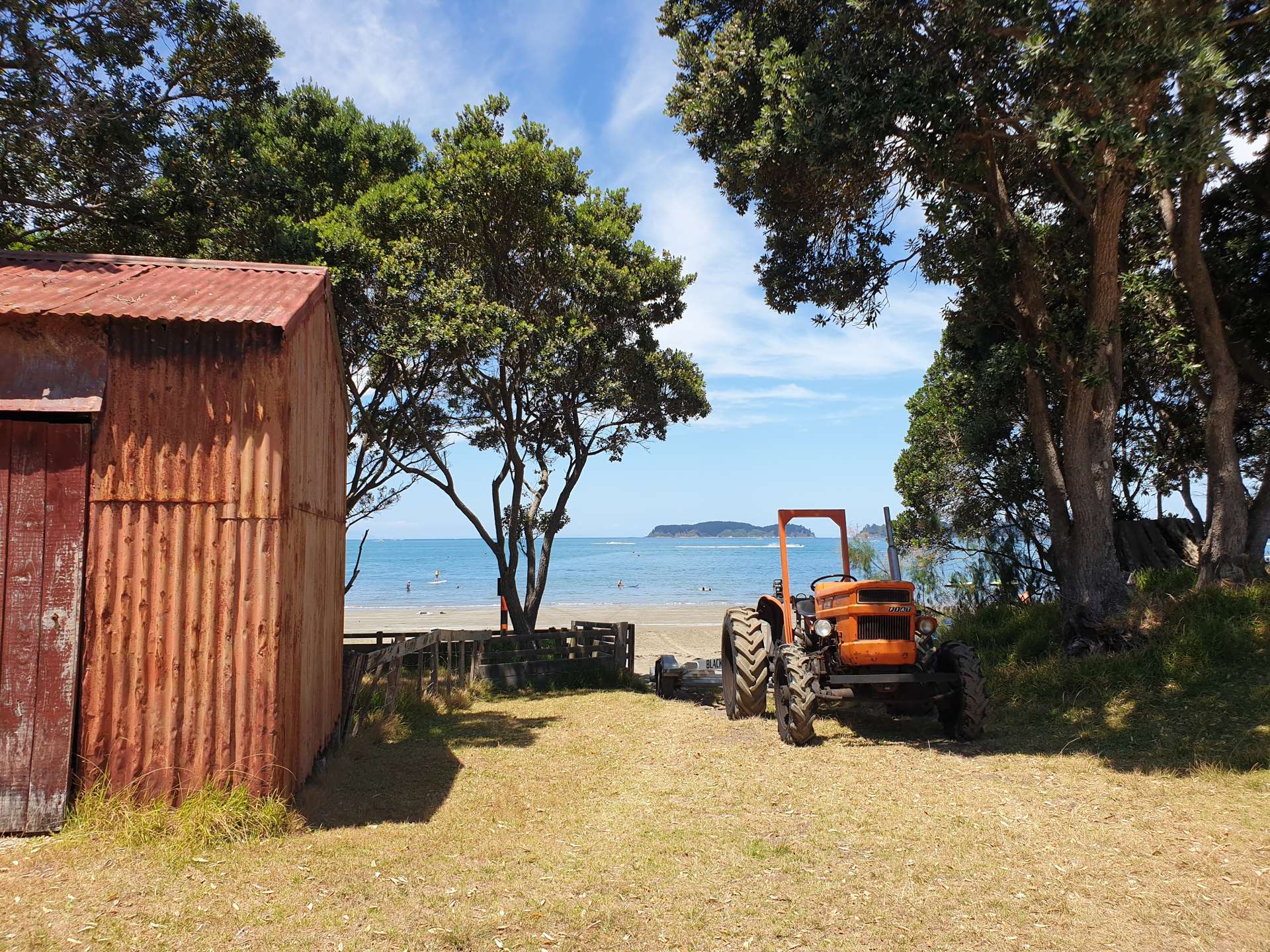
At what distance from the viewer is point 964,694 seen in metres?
8.44

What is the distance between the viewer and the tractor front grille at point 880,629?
8453 mm

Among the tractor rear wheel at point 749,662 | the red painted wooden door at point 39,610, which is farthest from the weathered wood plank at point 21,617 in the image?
the tractor rear wheel at point 749,662

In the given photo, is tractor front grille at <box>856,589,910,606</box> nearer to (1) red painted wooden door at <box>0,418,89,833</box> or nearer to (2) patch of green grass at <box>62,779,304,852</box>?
(2) patch of green grass at <box>62,779,304,852</box>

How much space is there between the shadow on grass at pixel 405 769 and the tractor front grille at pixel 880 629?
409 cm

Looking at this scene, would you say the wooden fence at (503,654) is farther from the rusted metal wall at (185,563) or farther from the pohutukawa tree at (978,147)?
the pohutukawa tree at (978,147)

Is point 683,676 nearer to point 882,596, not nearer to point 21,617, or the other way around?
point 882,596

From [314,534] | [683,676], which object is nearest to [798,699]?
[683,676]

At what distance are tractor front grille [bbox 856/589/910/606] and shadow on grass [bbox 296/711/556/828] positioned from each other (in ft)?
13.9

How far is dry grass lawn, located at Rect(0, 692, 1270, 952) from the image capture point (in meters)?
4.40

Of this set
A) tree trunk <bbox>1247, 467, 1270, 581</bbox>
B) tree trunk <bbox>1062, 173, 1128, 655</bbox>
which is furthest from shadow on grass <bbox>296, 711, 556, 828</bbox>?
tree trunk <bbox>1247, 467, 1270, 581</bbox>

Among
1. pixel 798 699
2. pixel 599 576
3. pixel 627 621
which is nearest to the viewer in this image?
pixel 798 699

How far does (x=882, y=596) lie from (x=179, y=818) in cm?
664

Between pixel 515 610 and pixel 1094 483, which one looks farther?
pixel 515 610

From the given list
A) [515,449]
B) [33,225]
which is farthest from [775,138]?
[33,225]
